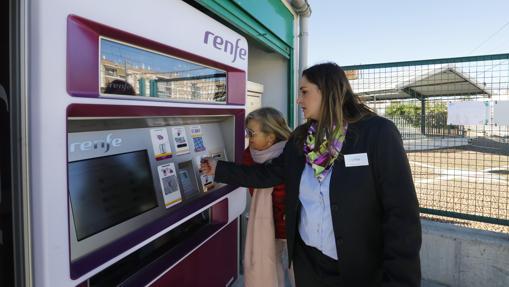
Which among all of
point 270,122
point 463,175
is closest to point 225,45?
point 270,122

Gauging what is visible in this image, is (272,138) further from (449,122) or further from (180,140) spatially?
(449,122)

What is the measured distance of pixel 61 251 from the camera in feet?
3.27

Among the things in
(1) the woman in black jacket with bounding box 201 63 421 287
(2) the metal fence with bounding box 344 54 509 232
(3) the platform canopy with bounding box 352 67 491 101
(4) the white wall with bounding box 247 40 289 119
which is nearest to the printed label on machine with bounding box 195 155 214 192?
(1) the woman in black jacket with bounding box 201 63 421 287

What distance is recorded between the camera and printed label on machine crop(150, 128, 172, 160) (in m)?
1.59

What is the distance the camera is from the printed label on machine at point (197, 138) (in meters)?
1.92

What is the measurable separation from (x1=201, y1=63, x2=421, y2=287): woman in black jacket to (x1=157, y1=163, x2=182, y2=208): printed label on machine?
573 mm

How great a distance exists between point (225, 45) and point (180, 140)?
2.04 ft

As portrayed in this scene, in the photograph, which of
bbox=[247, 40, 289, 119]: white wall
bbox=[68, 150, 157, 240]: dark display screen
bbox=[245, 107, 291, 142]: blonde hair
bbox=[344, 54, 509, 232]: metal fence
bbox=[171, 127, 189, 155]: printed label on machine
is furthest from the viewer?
bbox=[247, 40, 289, 119]: white wall

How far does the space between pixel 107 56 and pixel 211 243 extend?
1.27 metres

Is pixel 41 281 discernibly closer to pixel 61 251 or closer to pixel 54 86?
pixel 61 251

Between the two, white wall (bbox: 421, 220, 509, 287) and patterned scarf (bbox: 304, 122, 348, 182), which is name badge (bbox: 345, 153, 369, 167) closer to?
patterned scarf (bbox: 304, 122, 348, 182)

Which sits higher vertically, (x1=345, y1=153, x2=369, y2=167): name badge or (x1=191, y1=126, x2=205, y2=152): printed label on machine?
(x1=191, y1=126, x2=205, y2=152): printed label on machine

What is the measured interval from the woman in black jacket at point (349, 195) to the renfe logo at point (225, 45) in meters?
0.56

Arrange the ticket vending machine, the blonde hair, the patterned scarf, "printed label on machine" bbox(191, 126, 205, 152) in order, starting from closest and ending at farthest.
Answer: the ticket vending machine → the patterned scarf → "printed label on machine" bbox(191, 126, 205, 152) → the blonde hair
